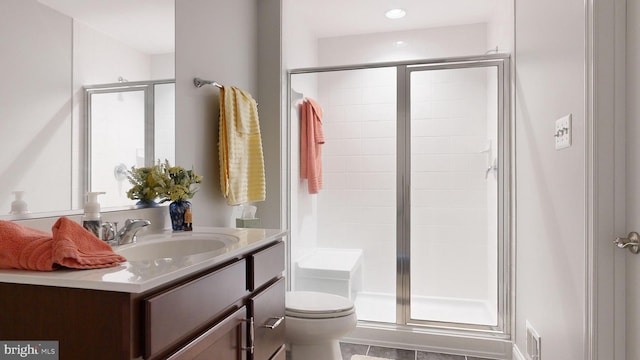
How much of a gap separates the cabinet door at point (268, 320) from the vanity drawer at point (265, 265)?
4 centimetres

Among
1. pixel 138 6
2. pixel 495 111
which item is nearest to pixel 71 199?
pixel 138 6

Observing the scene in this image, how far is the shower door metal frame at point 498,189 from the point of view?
2.30 meters

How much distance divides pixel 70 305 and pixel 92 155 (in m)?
0.67

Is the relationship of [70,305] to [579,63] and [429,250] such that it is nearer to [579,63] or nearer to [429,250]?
[579,63]

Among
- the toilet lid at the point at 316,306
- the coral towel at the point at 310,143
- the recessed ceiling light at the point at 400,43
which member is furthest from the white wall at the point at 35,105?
the recessed ceiling light at the point at 400,43

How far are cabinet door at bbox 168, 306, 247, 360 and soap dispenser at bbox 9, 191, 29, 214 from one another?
61 cm

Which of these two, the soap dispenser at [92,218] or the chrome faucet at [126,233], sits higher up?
the soap dispenser at [92,218]

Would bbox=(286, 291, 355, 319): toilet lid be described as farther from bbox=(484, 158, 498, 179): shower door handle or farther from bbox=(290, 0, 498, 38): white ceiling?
bbox=(290, 0, 498, 38): white ceiling

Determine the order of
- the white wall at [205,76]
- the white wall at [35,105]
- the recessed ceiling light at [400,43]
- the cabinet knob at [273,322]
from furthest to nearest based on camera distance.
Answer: the recessed ceiling light at [400,43] < the white wall at [205,76] < the cabinet knob at [273,322] < the white wall at [35,105]

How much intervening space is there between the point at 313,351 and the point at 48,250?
4.66ft

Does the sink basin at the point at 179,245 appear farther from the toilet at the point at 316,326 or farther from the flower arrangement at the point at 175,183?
the toilet at the point at 316,326

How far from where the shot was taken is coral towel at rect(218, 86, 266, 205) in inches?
75.5

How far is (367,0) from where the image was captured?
9.13ft

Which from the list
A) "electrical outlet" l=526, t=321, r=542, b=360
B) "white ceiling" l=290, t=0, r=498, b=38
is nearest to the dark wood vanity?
"electrical outlet" l=526, t=321, r=542, b=360
